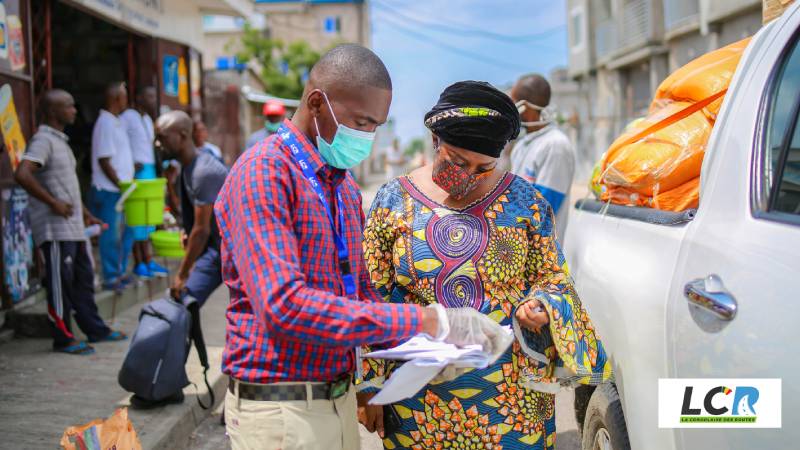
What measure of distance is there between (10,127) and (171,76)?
423 cm

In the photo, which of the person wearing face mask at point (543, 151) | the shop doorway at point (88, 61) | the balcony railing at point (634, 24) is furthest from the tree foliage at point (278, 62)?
the person wearing face mask at point (543, 151)

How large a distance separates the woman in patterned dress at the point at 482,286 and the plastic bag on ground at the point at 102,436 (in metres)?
1.01

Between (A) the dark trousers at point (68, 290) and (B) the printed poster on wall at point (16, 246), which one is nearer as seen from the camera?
(A) the dark trousers at point (68, 290)

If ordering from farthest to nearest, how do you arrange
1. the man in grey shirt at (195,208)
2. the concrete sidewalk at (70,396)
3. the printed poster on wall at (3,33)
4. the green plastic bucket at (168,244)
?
the green plastic bucket at (168,244)
the printed poster on wall at (3,33)
the man in grey shirt at (195,208)
the concrete sidewalk at (70,396)

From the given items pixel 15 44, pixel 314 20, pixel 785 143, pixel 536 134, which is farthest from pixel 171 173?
pixel 314 20

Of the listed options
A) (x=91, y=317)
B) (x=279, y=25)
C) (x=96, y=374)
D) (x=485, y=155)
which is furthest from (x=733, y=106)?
(x=279, y=25)

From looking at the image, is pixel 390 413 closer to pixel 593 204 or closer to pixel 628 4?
pixel 593 204

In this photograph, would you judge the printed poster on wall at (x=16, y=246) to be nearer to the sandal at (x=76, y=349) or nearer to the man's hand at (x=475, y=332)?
the sandal at (x=76, y=349)

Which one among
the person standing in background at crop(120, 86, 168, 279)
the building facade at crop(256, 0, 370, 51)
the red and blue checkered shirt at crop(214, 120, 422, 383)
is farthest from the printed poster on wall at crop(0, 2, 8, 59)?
the building facade at crop(256, 0, 370, 51)

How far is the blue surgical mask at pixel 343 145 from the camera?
191cm

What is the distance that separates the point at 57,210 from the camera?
17.7ft

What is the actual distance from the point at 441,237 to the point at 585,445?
126 centimetres

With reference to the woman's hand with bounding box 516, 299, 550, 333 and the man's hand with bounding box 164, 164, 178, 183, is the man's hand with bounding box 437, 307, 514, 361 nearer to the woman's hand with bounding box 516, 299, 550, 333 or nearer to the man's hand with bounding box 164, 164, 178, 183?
the woman's hand with bounding box 516, 299, 550, 333

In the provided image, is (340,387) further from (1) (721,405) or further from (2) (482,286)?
(1) (721,405)
